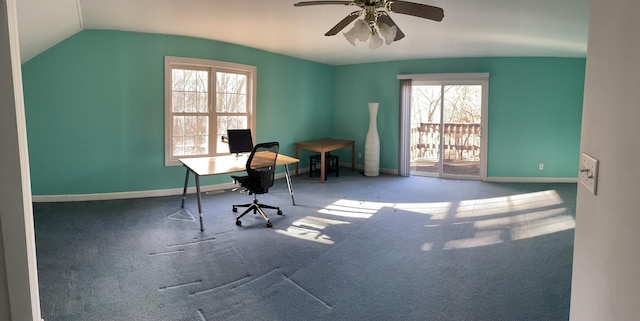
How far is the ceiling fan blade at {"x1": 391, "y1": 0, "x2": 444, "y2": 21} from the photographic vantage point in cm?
269

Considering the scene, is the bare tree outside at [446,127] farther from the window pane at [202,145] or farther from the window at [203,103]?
the window pane at [202,145]

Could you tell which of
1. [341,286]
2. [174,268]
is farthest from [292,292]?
[174,268]

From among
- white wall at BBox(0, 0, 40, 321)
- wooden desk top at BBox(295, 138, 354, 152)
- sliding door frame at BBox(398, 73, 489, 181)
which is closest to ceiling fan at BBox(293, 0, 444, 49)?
white wall at BBox(0, 0, 40, 321)

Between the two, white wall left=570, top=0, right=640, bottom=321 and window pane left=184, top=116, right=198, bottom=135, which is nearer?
white wall left=570, top=0, right=640, bottom=321

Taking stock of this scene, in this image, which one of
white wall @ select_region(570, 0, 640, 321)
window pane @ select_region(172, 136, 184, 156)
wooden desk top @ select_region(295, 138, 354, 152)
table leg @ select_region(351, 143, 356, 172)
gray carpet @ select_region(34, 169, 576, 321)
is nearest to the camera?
white wall @ select_region(570, 0, 640, 321)

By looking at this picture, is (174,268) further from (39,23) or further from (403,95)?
(403,95)

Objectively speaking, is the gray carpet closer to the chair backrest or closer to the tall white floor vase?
the chair backrest

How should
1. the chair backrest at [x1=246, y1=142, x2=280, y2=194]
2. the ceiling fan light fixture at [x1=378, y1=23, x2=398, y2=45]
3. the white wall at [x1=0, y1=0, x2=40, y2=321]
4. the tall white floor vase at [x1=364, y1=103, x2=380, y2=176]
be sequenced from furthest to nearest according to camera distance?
the tall white floor vase at [x1=364, y1=103, x2=380, y2=176], the chair backrest at [x1=246, y1=142, x2=280, y2=194], the ceiling fan light fixture at [x1=378, y1=23, x2=398, y2=45], the white wall at [x1=0, y1=0, x2=40, y2=321]

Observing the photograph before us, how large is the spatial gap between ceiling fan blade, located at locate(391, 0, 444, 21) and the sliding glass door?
15.5 feet

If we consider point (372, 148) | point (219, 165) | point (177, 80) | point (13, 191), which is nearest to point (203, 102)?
point (177, 80)

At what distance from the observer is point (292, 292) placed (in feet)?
9.14

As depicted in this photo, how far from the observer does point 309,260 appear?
3.37 meters

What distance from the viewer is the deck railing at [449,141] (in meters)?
7.26

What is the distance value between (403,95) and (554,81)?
2.58m
